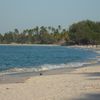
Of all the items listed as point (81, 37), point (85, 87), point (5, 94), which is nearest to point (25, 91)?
point (5, 94)

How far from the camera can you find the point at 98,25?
18638cm

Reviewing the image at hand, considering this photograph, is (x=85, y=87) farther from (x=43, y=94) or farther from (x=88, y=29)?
(x=88, y=29)

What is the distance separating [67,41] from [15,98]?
175 m

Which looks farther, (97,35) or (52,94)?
(97,35)

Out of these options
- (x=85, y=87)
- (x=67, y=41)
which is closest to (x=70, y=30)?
(x=67, y=41)

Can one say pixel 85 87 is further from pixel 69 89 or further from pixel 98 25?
pixel 98 25

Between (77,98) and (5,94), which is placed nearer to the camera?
(77,98)

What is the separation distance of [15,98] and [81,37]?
15499cm

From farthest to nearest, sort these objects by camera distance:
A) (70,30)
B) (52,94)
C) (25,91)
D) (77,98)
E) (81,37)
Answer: (70,30)
(81,37)
(25,91)
(52,94)
(77,98)

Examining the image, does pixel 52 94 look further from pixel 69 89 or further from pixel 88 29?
pixel 88 29

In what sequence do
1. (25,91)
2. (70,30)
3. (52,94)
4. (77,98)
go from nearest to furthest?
(77,98), (52,94), (25,91), (70,30)

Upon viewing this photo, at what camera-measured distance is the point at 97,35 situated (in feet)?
556

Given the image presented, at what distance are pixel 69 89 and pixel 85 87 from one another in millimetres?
927

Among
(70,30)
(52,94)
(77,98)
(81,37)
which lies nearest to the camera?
(77,98)
